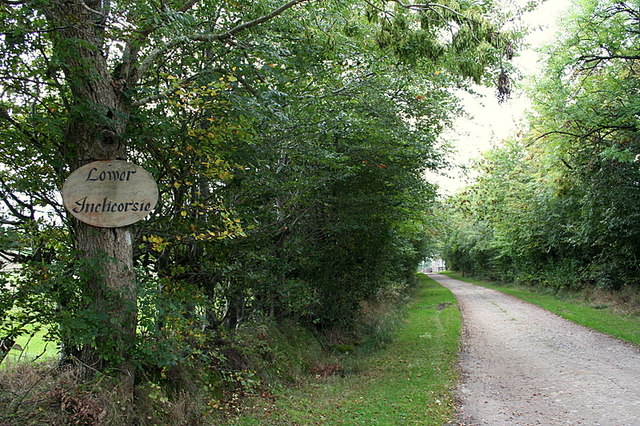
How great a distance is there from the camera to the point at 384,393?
27.9ft

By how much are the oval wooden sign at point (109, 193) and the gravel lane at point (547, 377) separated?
558 centimetres

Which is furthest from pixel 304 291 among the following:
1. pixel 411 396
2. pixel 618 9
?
pixel 618 9

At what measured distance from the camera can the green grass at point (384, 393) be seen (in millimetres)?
6875

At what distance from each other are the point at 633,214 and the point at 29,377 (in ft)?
61.9

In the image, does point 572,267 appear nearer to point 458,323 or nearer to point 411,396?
point 458,323

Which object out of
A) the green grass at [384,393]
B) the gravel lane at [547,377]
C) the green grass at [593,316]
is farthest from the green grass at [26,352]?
the green grass at [593,316]

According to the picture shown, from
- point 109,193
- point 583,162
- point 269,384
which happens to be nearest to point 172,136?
point 109,193

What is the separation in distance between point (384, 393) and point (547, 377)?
11.4 feet

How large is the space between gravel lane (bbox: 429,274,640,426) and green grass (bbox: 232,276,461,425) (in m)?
0.42

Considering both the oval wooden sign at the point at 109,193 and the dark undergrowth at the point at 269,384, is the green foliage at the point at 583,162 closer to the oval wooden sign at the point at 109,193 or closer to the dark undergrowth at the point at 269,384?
the dark undergrowth at the point at 269,384

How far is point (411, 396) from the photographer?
26.7ft

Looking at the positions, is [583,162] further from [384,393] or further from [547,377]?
[384,393]

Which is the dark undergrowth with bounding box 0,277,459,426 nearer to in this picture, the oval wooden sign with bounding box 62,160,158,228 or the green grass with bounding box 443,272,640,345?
the oval wooden sign with bounding box 62,160,158,228

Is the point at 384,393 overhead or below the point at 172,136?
below
